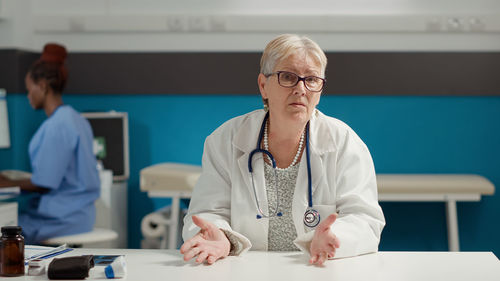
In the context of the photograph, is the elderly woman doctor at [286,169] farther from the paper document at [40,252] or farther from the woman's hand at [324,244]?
the paper document at [40,252]

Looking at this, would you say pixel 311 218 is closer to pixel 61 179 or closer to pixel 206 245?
pixel 206 245

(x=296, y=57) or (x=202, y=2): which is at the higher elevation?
(x=202, y=2)

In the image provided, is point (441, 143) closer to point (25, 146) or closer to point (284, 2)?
point (284, 2)

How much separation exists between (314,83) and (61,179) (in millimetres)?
1905

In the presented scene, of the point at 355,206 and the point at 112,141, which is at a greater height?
the point at 112,141

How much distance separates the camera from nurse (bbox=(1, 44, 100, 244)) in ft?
11.4

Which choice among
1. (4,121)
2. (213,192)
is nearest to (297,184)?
(213,192)

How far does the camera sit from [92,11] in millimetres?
4566

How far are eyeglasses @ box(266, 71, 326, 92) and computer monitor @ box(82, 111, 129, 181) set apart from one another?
8.22 ft

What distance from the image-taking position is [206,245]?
1.82m

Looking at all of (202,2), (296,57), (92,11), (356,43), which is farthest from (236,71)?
(296,57)

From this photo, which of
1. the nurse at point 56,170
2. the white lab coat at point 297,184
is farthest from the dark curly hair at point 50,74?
the white lab coat at point 297,184

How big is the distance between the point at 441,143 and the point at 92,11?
2545 mm

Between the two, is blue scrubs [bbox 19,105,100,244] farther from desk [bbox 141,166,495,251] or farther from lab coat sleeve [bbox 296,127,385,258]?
lab coat sleeve [bbox 296,127,385,258]
